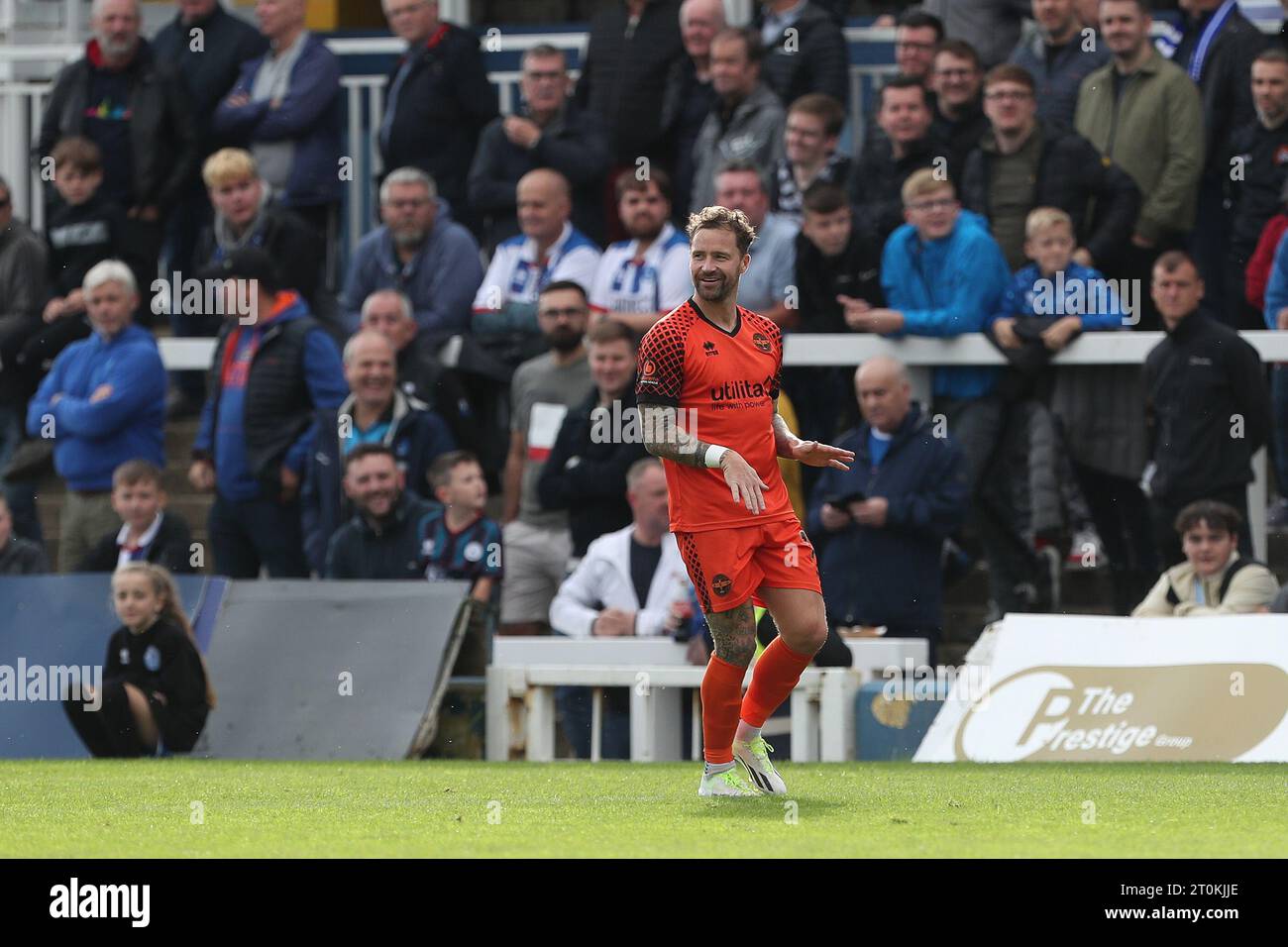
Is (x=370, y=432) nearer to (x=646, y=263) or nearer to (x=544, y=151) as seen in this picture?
(x=646, y=263)

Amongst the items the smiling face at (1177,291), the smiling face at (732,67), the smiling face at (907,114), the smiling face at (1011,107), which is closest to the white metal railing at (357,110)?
the smiling face at (732,67)

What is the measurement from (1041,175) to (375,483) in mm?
4200

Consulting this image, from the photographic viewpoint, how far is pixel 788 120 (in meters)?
13.5

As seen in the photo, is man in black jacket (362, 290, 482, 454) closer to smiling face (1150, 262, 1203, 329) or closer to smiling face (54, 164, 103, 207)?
smiling face (54, 164, 103, 207)

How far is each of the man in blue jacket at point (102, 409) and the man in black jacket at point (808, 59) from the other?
14.0 ft

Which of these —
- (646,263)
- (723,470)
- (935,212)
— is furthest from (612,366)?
(723,470)

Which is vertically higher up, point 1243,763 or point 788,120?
point 788,120

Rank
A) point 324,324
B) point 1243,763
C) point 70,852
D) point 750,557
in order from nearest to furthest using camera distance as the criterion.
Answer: point 70,852 < point 750,557 < point 1243,763 < point 324,324

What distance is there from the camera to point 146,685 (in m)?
11.7

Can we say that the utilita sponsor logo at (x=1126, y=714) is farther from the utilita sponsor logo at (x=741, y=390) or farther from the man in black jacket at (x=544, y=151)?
the man in black jacket at (x=544, y=151)

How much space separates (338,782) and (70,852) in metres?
2.73

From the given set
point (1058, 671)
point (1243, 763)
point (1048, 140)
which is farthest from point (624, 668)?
point (1048, 140)

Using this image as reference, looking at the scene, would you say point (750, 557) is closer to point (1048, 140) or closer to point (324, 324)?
point (1048, 140)
